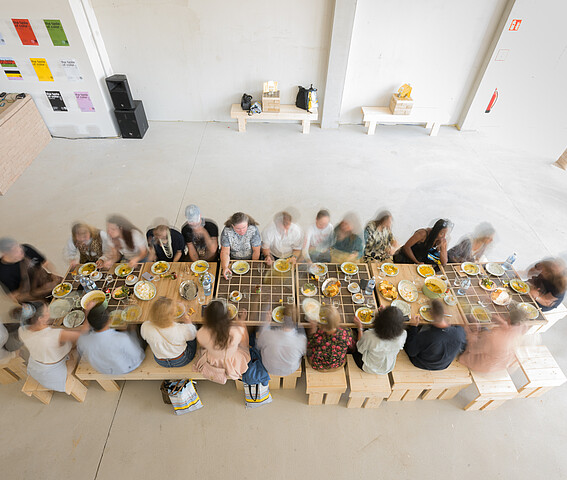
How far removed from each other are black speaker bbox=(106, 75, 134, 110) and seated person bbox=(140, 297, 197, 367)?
525 centimetres

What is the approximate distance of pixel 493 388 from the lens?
11.1 feet

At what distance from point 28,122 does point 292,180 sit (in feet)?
16.7

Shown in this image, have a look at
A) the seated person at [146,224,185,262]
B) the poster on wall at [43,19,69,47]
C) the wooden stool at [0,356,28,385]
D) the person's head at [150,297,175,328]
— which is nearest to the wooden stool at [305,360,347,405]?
the person's head at [150,297,175,328]

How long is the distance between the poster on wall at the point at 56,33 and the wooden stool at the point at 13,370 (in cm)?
552

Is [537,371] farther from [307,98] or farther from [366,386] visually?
[307,98]

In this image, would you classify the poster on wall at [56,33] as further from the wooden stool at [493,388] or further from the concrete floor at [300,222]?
the wooden stool at [493,388]

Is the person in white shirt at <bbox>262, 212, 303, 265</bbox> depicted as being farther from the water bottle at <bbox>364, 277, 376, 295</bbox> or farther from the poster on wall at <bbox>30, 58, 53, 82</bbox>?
the poster on wall at <bbox>30, 58, 53, 82</bbox>

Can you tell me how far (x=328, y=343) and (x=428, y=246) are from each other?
1873mm

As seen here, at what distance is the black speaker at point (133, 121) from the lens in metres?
6.98

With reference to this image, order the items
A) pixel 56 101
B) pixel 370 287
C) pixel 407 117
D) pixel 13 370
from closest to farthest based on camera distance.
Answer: pixel 13 370
pixel 370 287
pixel 56 101
pixel 407 117

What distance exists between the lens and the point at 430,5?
21.2ft

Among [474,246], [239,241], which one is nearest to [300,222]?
[239,241]

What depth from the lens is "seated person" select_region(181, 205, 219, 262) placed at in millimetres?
4145

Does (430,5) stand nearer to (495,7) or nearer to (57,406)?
(495,7)
